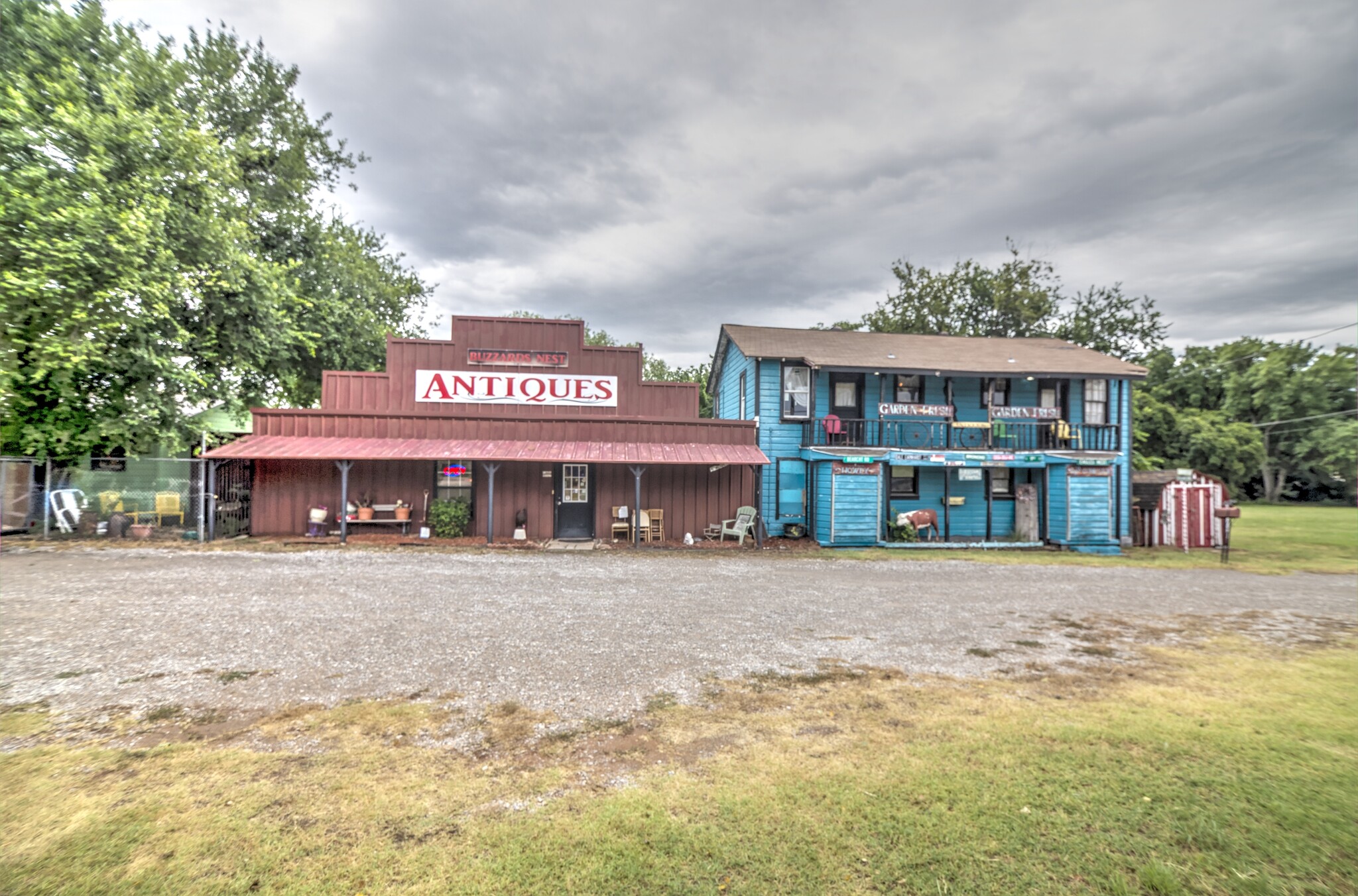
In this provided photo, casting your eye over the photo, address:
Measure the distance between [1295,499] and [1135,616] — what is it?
47628mm

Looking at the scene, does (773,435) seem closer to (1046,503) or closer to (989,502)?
(989,502)

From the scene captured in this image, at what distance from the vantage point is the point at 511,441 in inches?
667

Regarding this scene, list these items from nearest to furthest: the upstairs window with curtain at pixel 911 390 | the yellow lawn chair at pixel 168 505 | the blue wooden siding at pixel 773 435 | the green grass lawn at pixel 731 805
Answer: the green grass lawn at pixel 731 805, the yellow lawn chair at pixel 168 505, the blue wooden siding at pixel 773 435, the upstairs window with curtain at pixel 911 390

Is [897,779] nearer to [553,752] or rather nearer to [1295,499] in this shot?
[553,752]

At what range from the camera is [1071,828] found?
3311 millimetres

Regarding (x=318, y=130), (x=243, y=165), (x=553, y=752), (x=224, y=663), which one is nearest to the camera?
(x=553, y=752)

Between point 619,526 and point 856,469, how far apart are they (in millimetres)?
7353

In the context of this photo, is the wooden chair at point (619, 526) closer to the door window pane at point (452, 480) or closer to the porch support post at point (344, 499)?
the door window pane at point (452, 480)

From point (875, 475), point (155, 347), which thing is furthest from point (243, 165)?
point (875, 475)

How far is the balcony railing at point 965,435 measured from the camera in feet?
60.2

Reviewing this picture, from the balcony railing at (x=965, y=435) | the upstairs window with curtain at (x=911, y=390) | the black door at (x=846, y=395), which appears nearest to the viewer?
the balcony railing at (x=965, y=435)

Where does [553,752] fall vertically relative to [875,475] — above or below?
below

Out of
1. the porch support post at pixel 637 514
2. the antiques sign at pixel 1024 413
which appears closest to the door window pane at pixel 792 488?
the porch support post at pixel 637 514

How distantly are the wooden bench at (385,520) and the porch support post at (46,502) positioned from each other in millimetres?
6974
